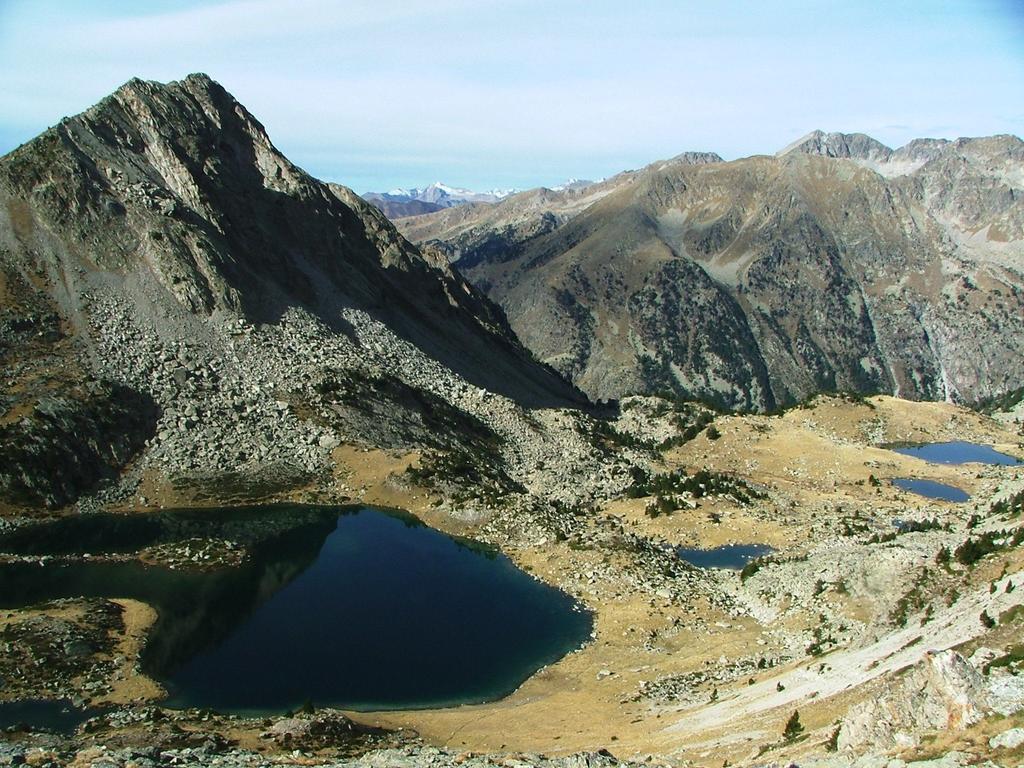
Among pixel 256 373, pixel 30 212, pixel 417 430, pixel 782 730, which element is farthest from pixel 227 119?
pixel 782 730

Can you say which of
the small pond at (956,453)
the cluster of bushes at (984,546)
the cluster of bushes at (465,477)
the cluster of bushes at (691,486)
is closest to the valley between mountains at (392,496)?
the cluster of bushes at (984,546)

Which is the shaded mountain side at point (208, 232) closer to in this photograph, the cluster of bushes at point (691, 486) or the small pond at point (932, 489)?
the cluster of bushes at point (691, 486)

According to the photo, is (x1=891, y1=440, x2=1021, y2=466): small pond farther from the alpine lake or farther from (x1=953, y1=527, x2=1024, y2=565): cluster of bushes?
(x1=953, y1=527, x2=1024, y2=565): cluster of bushes

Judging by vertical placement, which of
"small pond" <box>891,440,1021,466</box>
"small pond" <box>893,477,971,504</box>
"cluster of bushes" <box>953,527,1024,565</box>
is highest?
"cluster of bushes" <box>953,527,1024,565</box>

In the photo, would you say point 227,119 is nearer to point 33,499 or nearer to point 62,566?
point 33,499

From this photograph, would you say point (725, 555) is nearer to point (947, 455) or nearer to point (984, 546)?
point (984, 546)

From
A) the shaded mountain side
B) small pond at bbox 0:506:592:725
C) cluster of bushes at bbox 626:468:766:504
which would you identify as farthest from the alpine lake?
small pond at bbox 0:506:592:725
